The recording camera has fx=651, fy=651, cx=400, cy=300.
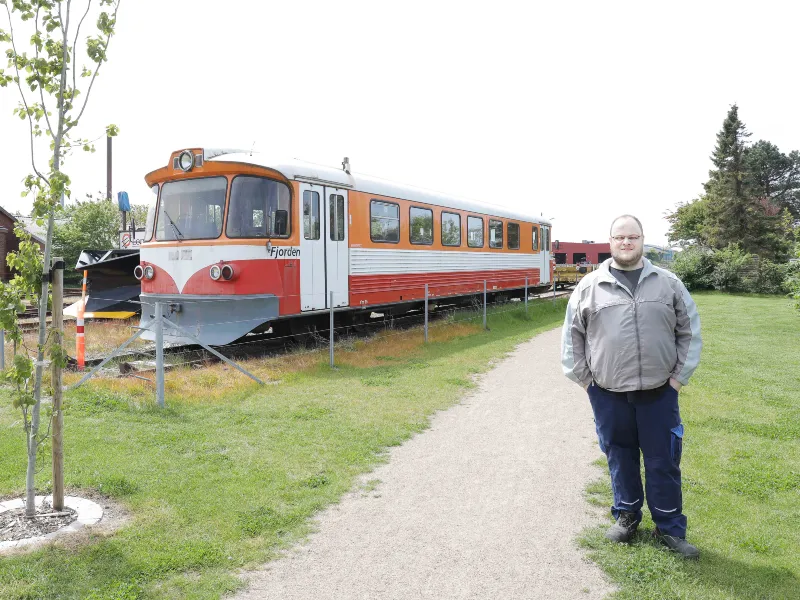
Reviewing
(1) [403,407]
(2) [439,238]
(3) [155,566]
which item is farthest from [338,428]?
(2) [439,238]

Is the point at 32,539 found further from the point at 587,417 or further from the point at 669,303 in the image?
the point at 587,417

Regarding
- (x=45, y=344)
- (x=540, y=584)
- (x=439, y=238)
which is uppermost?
(x=439, y=238)

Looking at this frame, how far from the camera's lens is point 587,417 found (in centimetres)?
737

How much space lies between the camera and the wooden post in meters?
4.30

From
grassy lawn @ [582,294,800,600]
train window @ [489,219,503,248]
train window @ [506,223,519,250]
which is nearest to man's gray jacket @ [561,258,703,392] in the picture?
grassy lawn @ [582,294,800,600]

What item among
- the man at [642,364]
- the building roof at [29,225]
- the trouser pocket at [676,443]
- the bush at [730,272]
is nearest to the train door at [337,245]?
the building roof at [29,225]

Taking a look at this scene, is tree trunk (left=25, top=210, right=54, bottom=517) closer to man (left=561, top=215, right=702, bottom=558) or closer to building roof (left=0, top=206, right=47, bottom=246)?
building roof (left=0, top=206, right=47, bottom=246)

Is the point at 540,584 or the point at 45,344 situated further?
the point at 45,344

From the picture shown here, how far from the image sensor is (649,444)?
3908 mm

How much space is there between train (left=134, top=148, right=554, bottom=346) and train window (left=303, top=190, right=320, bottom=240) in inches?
0.7

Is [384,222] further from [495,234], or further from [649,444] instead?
[649,444]

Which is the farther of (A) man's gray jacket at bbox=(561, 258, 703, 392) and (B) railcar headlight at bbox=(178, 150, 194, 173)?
(B) railcar headlight at bbox=(178, 150, 194, 173)

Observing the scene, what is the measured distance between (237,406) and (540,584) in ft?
15.5

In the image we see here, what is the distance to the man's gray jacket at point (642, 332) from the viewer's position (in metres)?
3.82
